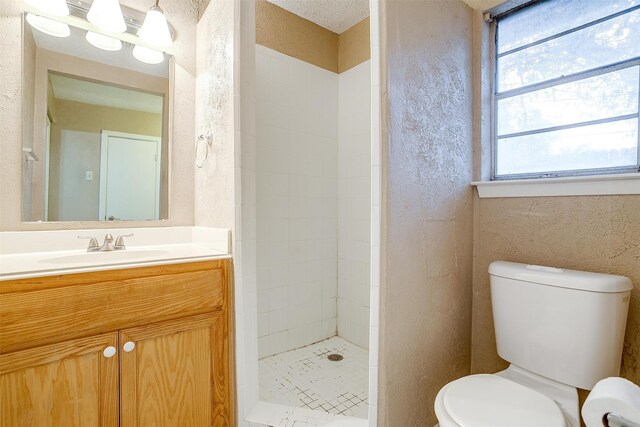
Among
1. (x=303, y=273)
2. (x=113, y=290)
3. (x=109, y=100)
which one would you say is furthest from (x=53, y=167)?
(x=303, y=273)

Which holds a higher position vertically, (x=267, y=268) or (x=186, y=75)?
(x=186, y=75)

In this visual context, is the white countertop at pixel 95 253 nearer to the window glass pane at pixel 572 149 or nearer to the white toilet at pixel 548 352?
the white toilet at pixel 548 352

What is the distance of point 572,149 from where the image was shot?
132 cm

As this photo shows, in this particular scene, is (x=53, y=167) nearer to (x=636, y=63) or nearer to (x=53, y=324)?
(x=53, y=324)

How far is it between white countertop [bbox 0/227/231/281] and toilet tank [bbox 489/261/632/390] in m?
1.18

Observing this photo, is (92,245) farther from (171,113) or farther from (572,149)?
(572,149)

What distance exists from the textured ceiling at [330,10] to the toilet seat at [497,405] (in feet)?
7.21

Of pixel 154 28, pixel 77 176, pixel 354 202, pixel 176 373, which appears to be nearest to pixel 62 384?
pixel 176 373

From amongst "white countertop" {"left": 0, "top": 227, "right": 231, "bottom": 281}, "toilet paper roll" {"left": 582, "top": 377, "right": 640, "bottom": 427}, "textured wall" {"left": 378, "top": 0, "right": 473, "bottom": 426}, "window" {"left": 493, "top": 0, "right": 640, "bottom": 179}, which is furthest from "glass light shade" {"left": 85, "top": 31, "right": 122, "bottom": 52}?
"toilet paper roll" {"left": 582, "top": 377, "right": 640, "bottom": 427}

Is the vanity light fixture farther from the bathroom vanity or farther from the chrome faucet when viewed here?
the bathroom vanity

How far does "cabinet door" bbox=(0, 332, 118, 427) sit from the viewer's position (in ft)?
3.02

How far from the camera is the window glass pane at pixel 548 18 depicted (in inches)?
49.4

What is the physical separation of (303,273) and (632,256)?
1.69 m

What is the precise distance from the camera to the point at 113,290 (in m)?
1.07
